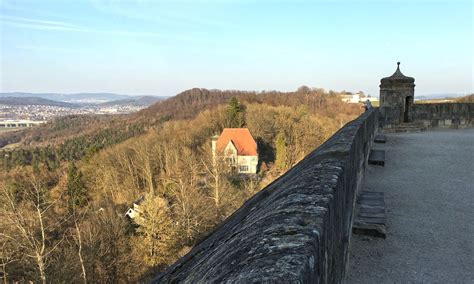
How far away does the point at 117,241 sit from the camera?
19.2 m

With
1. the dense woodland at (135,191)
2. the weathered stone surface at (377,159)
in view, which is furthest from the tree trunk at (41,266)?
the weathered stone surface at (377,159)

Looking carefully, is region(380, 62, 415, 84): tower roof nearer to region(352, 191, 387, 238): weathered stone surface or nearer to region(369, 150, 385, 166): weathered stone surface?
region(369, 150, 385, 166): weathered stone surface

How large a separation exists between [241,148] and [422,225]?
39544 mm

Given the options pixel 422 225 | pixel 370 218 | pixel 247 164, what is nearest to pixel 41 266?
pixel 370 218

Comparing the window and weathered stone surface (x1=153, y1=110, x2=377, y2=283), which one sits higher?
weathered stone surface (x1=153, y1=110, x2=377, y2=283)

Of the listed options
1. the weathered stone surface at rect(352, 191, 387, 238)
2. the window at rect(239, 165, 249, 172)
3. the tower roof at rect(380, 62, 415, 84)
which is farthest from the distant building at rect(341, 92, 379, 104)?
the weathered stone surface at rect(352, 191, 387, 238)

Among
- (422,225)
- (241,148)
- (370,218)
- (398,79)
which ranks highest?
(398,79)

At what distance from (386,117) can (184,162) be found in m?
24.2

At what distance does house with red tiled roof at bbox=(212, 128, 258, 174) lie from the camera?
137ft

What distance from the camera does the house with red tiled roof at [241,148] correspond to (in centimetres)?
4188

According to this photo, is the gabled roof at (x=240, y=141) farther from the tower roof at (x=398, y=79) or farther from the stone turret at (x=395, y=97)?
the tower roof at (x=398, y=79)

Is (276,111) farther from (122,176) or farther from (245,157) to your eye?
(122,176)

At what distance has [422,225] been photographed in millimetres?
3607

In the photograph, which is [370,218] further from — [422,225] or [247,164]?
[247,164]
